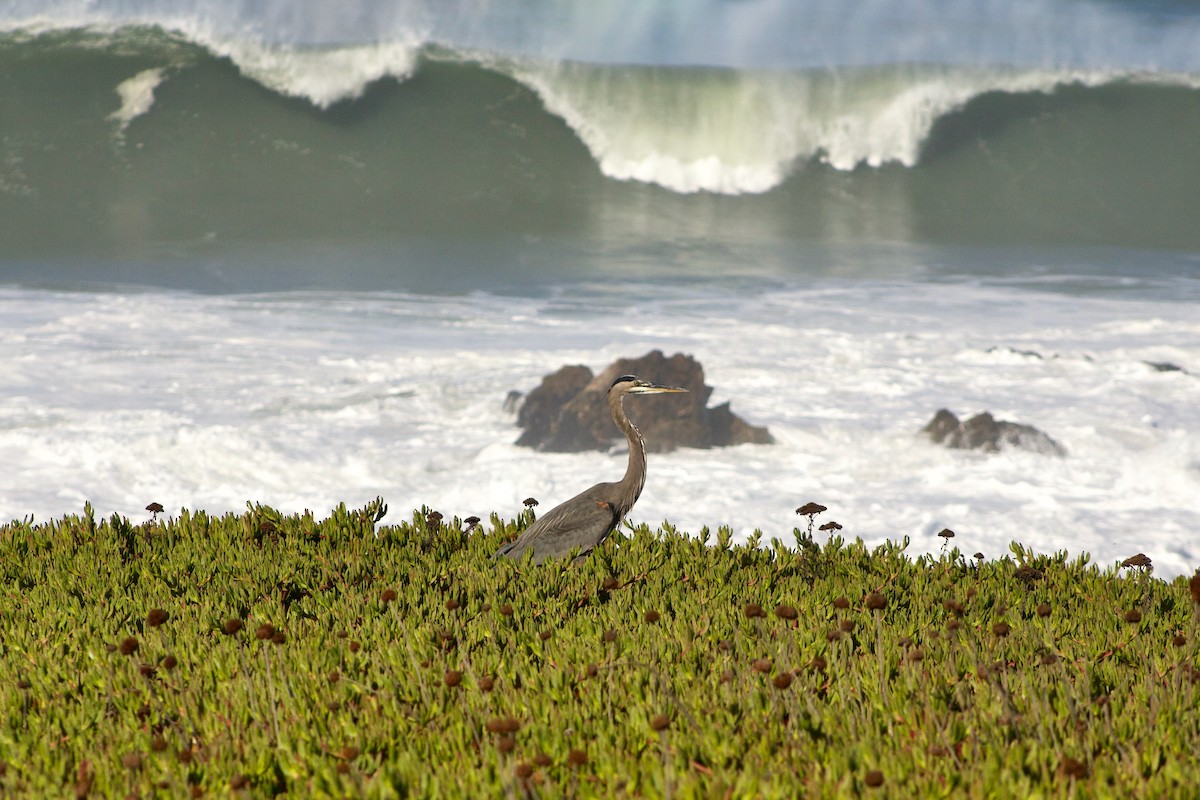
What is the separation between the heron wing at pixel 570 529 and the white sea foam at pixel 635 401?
360 centimetres

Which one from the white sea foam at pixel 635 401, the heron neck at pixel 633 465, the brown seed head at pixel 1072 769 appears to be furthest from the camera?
the white sea foam at pixel 635 401

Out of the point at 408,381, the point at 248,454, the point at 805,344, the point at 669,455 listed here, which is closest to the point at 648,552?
the point at 669,455

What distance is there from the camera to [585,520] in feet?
23.2

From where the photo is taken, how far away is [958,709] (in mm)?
4574

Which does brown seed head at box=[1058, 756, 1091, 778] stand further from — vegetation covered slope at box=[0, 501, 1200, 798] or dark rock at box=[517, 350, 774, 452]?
dark rock at box=[517, 350, 774, 452]

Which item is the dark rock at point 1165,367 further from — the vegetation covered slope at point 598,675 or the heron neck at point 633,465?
the heron neck at point 633,465

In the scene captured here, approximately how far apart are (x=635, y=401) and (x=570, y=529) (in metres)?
10.8

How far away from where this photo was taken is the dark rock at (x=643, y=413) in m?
16.6

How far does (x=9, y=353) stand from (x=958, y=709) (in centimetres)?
2331

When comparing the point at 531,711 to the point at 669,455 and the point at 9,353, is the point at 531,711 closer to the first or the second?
the point at 669,455

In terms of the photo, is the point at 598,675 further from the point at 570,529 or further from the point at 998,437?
the point at 998,437

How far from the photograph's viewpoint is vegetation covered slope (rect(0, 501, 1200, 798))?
377 cm

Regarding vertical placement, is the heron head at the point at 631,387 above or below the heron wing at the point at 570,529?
above

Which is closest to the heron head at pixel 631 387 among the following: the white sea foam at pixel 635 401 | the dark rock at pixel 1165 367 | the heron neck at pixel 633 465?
the heron neck at pixel 633 465
